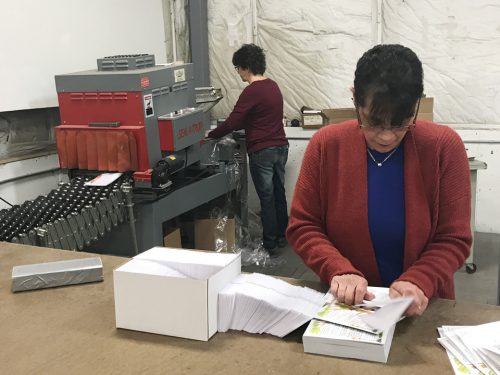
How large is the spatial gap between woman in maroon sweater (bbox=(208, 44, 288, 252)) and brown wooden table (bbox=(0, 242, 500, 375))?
2.21 metres

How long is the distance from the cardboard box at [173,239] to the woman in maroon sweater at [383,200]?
160cm

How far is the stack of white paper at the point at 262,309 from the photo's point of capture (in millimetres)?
1041

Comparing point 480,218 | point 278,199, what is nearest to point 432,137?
point 278,199

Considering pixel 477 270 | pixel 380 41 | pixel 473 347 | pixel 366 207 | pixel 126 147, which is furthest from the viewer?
pixel 380 41

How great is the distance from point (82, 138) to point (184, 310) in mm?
1716

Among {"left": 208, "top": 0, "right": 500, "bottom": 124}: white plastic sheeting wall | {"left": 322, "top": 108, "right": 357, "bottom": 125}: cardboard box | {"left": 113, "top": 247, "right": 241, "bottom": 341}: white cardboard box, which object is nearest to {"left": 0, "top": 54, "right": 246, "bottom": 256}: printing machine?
{"left": 113, "top": 247, "right": 241, "bottom": 341}: white cardboard box

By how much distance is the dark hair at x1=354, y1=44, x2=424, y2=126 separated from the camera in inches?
41.5

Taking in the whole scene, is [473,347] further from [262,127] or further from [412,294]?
[262,127]

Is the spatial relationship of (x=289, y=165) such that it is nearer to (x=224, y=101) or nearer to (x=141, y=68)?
(x=224, y=101)

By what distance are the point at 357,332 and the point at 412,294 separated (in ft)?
0.54

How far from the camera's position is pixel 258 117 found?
11.1 feet

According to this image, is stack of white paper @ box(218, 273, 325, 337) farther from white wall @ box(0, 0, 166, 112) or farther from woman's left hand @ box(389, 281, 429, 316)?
white wall @ box(0, 0, 166, 112)

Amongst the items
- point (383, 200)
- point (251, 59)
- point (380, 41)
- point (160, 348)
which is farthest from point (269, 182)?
point (160, 348)

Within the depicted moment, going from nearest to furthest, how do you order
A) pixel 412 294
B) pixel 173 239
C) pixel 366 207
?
pixel 412 294 < pixel 366 207 < pixel 173 239
